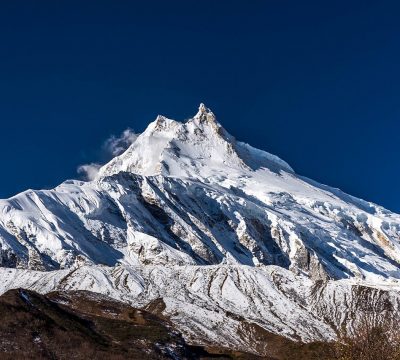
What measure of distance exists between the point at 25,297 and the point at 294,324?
12674cm

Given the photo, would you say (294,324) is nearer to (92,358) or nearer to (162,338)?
(162,338)

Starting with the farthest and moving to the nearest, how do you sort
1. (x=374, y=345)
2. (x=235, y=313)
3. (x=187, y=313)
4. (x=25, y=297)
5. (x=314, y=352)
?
(x=235, y=313) → (x=187, y=313) → (x=314, y=352) → (x=25, y=297) → (x=374, y=345)

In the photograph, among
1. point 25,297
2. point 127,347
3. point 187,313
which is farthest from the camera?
point 187,313

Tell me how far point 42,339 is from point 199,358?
26935 millimetres

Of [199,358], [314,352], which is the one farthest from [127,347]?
[314,352]

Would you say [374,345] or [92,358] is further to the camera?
[92,358]

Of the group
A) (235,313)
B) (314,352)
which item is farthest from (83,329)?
(235,313)

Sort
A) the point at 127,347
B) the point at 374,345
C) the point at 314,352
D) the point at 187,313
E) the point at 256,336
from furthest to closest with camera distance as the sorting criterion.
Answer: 1. the point at 187,313
2. the point at 256,336
3. the point at 314,352
4. the point at 127,347
5. the point at 374,345

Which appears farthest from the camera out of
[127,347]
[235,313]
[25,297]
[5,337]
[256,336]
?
[235,313]

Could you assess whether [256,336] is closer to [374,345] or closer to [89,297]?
[89,297]

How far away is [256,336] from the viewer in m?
165

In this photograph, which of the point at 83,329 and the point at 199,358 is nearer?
the point at 83,329

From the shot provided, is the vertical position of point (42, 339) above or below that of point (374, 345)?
below

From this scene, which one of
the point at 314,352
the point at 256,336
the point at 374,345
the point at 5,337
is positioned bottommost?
the point at 5,337
